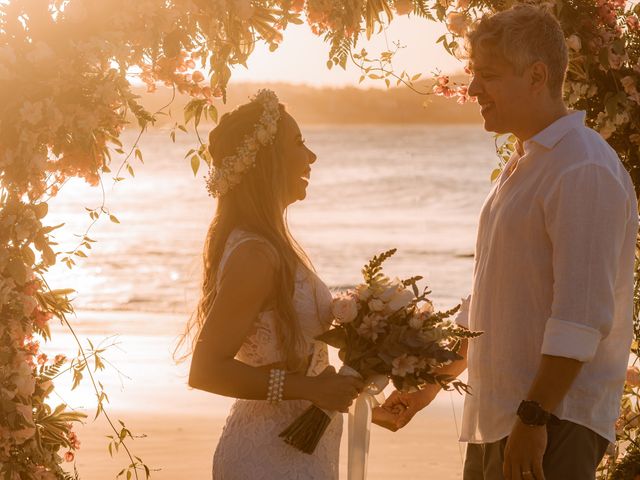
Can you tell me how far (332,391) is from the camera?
3.43m

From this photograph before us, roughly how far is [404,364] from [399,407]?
0.52m

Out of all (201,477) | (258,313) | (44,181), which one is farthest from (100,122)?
(201,477)

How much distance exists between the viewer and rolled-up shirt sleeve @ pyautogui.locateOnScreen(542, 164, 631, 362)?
299 centimetres

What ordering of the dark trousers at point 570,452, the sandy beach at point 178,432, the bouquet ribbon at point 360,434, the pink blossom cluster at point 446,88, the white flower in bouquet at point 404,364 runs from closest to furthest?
the dark trousers at point 570,452 < the white flower in bouquet at point 404,364 < the bouquet ribbon at point 360,434 < the pink blossom cluster at point 446,88 < the sandy beach at point 178,432

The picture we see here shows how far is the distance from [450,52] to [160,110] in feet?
4.04

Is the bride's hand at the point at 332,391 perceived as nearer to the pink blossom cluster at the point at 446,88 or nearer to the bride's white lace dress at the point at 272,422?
the bride's white lace dress at the point at 272,422

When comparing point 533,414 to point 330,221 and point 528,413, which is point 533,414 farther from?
point 330,221

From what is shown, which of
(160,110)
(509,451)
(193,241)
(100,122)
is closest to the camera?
(509,451)

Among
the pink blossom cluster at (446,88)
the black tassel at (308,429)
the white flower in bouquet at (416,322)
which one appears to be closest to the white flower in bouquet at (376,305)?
the white flower in bouquet at (416,322)

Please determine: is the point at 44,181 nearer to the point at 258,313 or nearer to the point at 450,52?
the point at 258,313

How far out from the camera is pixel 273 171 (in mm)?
3672

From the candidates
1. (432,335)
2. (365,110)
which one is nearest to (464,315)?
(432,335)

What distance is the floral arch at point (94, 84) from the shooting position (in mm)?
3756

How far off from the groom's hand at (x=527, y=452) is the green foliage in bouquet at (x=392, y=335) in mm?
482
